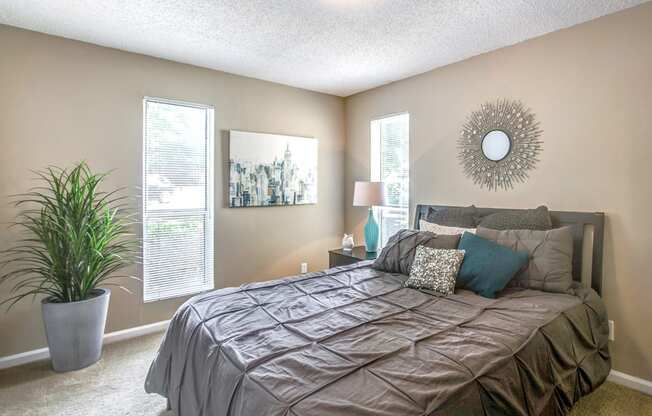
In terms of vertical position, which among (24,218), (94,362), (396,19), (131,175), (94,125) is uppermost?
(396,19)

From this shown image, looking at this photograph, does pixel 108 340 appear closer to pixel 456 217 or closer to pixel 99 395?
pixel 99 395

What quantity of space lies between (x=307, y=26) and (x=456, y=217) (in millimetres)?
1958

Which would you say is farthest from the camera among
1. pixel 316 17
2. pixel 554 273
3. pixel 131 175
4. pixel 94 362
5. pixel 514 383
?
pixel 131 175

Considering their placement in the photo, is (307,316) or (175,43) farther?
(175,43)

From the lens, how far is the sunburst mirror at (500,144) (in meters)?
2.77

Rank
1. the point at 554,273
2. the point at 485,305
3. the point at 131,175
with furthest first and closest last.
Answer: the point at 131,175, the point at 554,273, the point at 485,305

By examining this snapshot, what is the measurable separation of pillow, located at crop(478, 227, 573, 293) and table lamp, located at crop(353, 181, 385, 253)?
54.9 inches

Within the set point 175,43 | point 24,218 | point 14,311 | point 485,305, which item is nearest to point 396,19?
point 175,43

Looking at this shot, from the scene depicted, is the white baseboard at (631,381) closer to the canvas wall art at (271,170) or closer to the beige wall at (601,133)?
the beige wall at (601,133)

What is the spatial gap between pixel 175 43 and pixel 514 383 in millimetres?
3239

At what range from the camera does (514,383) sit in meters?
1.40

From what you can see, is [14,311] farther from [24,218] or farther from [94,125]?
[94,125]

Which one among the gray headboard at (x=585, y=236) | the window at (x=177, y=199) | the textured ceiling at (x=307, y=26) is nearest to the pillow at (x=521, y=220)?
the gray headboard at (x=585, y=236)

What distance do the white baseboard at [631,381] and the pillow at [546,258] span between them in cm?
77
